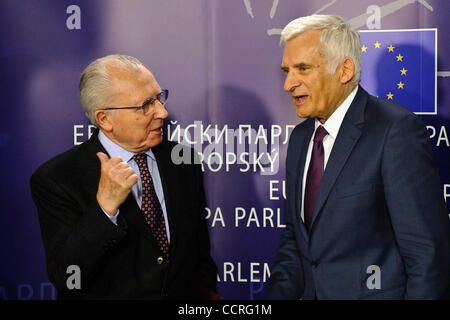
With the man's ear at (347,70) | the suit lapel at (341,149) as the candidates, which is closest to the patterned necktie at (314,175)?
the suit lapel at (341,149)

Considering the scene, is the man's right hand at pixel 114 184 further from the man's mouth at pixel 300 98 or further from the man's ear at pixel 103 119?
the man's mouth at pixel 300 98

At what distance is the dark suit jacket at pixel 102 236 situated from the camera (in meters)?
2.02

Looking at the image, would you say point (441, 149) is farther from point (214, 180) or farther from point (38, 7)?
point (38, 7)

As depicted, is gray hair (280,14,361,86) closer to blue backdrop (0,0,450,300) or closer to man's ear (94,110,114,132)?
blue backdrop (0,0,450,300)

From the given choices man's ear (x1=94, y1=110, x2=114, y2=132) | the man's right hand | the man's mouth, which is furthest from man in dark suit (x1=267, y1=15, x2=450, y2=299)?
man's ear (x1=94, y1=110, x2=114, y2=132)

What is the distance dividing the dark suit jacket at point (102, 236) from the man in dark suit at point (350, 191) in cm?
48

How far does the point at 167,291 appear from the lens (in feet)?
7.42

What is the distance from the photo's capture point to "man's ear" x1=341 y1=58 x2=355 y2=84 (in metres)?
2.07

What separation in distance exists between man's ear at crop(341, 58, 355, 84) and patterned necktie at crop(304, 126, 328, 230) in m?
0.23

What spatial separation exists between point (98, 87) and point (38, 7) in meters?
0.76

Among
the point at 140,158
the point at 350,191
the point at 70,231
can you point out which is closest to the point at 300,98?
the point at 350,191

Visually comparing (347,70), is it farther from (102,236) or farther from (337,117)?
(102,236)
